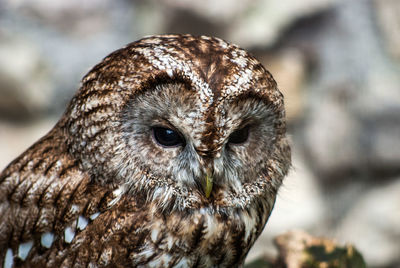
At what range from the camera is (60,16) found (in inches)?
104

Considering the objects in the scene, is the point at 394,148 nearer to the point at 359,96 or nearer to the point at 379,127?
the point at 379,127

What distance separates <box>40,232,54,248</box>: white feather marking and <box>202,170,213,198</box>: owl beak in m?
0.46

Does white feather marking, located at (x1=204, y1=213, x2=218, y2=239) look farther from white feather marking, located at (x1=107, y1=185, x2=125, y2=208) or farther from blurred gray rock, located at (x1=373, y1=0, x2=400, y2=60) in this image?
blurred gray rock, located at (x1=373, y1=0, x2=400, y2=60)

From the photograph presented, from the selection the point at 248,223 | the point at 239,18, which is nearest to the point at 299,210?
the point at 239,18

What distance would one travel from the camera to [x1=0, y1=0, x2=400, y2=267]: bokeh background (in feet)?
8.70

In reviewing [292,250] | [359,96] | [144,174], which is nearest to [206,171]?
[144,174]

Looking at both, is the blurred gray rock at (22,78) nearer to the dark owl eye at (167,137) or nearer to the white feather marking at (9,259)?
the white feather marking at (9,259)

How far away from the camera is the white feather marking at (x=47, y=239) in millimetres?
1521

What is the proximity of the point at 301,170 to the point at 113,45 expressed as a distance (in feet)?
3.90

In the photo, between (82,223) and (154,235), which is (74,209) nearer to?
(82,223)

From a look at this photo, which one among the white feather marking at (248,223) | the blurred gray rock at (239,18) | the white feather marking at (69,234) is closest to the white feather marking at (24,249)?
the white feather marking at (69,234)

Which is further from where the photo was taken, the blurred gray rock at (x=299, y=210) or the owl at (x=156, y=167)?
the blurred gray rock at (x=299, y=210)

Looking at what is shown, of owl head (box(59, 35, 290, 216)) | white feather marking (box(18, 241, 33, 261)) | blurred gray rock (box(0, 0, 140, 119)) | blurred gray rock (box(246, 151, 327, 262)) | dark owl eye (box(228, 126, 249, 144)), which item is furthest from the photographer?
blurred gray rock (box(246, 151, 327, 262))

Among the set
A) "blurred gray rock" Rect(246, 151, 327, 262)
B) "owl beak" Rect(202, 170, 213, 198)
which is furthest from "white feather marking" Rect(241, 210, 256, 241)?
"blurred gray rock" Rect(246, 151, 327, 262)
